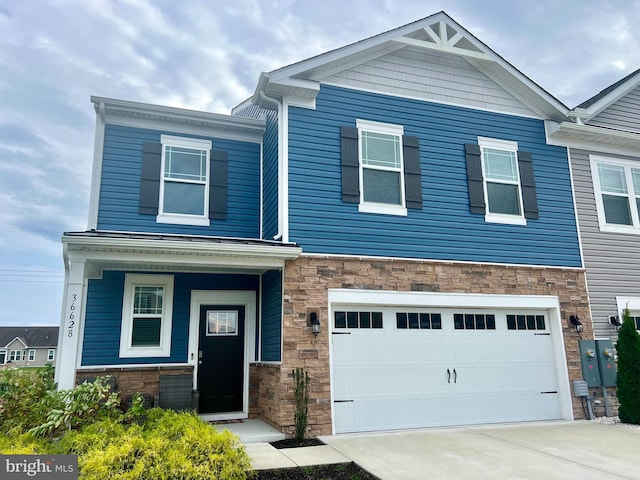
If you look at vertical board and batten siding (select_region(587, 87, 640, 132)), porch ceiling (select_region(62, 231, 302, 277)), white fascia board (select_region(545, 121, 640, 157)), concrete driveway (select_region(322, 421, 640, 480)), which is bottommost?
concrete driveway (select_region(322, 421, 640, 480))

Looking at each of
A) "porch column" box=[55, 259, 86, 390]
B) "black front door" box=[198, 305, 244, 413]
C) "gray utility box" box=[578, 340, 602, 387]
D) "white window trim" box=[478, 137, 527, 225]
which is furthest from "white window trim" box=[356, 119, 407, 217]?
"porch column" box=[55, 259, 86, 390]

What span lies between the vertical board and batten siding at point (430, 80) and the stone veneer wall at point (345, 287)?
3429 mm

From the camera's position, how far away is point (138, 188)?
29.7 feet

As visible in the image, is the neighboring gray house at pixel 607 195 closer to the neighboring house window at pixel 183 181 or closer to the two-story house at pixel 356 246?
the two-story house at pixel 356 246

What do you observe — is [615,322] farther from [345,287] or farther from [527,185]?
[345,287]

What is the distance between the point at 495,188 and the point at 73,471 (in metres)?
8.41

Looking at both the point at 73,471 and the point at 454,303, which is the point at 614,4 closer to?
the point at 454,303

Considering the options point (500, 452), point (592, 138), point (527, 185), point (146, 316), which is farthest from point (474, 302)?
point (146, 316)

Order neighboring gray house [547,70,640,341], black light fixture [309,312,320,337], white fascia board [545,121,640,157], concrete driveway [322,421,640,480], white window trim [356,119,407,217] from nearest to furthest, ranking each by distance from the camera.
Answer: concrete driveway [322,421,640,480] < black light fixture [309,312,320,337] < white window trim [356,119,407,217] < neighboring gray house [547,70,640,341] < white fascia board [545,121,640,157]

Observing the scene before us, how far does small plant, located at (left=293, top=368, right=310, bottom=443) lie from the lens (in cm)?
710

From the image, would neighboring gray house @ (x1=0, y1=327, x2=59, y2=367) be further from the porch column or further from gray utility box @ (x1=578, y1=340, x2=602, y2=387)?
gray utility box @ (x1=578, y1=340, x2=602, y2=387)

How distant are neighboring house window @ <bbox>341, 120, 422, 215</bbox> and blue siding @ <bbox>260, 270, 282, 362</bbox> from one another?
1.98m

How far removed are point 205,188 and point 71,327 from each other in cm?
391

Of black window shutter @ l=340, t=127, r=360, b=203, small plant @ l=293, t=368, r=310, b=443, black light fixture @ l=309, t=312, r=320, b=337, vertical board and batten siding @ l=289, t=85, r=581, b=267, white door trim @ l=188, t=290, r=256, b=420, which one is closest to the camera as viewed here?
small plant @ l=293, t=368, r=310, b=443
